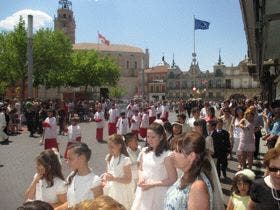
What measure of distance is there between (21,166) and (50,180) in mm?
9089

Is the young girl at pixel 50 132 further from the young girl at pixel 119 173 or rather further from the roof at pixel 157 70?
the roof at pixel 157 70

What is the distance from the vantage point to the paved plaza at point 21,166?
966 cm

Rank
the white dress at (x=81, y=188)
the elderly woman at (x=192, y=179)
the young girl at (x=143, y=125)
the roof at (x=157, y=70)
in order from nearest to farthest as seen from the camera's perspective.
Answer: the elderly woman at (x=192, y=179) < the white dress at (x=81, y=188) < the young girl at (x=143, y=125) < the roof at (x=157, y=70)

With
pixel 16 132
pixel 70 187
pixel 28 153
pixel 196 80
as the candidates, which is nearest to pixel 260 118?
pixel 28 153

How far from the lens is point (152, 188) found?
18.3 feet

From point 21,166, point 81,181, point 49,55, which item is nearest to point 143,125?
point 21,166

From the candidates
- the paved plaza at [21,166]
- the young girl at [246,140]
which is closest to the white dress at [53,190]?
the paved plaza at [21,166]

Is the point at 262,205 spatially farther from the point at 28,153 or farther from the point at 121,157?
the point at 28,153

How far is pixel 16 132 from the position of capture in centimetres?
2506

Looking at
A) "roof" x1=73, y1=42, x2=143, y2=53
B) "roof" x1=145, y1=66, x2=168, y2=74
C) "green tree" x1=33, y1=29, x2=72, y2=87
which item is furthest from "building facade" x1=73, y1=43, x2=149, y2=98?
"green tree" x1=33, y1=29, x2=72, y2=87

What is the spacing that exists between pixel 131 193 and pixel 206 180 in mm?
3054

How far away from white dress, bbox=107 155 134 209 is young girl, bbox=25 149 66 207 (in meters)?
1.36

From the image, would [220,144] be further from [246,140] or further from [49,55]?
[49,55]

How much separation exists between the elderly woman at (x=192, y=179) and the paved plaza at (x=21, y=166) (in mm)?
5530
